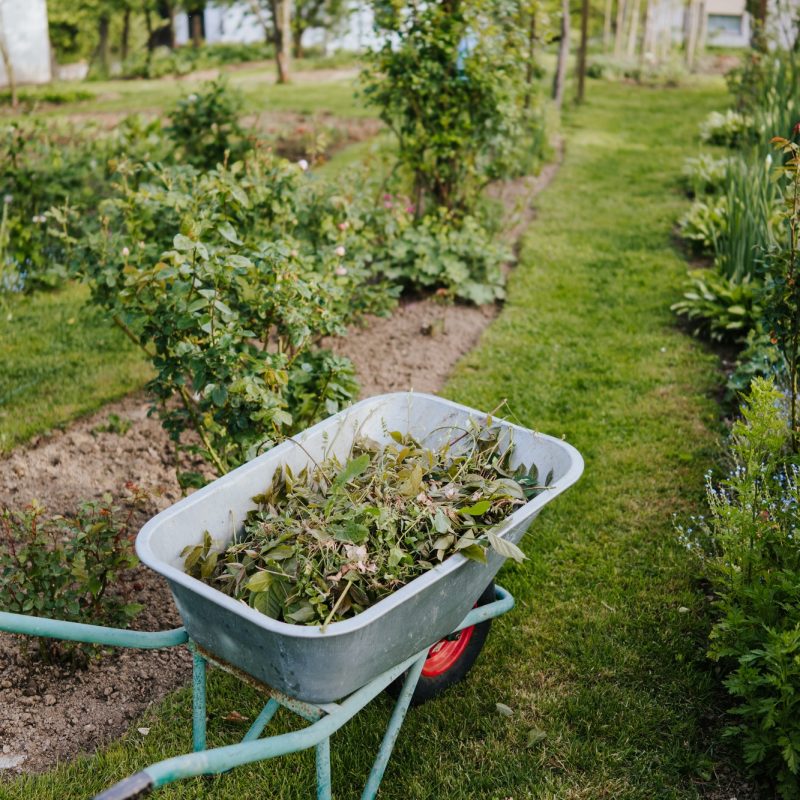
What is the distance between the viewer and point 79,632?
194 centimetres

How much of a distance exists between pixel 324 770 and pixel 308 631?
423 mm

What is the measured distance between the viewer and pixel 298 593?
204 centimetres

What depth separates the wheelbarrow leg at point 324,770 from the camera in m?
1.94

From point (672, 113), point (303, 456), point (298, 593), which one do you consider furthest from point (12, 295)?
point (672, 113)

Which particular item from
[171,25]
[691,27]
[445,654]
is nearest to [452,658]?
[445,654]

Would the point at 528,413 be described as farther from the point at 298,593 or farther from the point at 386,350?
the point at 298,593

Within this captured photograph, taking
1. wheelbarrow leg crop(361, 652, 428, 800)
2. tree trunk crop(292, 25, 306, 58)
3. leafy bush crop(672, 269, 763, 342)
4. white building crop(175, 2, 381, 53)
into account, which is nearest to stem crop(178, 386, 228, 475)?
wheelbarrow leg crop(361, 652, 428, 800)

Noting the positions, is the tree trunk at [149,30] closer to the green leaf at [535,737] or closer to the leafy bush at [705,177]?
the leafy bush at [705,177]

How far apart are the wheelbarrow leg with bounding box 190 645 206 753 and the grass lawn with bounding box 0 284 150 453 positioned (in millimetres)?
2001

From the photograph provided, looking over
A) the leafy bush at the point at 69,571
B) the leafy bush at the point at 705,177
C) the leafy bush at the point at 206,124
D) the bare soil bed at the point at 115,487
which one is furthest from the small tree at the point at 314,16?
the leafy bush at the point at 69,571

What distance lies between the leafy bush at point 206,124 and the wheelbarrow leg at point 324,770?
4.87 m

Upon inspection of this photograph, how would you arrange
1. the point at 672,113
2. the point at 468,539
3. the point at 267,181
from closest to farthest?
the point at 468,539 → the point at 267,181 → the point at 672,113

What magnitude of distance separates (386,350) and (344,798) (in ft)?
9.59

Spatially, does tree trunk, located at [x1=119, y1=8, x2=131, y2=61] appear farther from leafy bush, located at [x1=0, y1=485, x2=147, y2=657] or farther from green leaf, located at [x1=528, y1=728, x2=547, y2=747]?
green leaf, located at [x1=528, y1=728, x2=547, y2=747]
